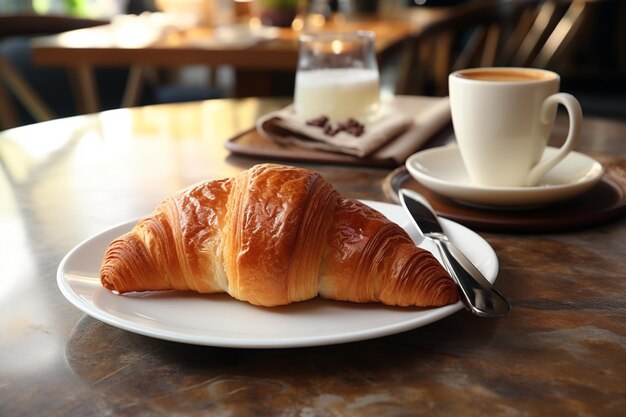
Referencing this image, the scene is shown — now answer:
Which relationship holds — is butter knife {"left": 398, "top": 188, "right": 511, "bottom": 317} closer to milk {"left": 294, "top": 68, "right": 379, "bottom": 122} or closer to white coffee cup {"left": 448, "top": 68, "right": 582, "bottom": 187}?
white coffee cup {"left": 448, "top": 68, "right": 582, "bottom": 187}

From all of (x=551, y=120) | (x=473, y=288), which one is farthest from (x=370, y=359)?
(x=551, y=120)

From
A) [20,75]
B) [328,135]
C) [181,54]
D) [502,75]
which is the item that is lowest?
[20,75]

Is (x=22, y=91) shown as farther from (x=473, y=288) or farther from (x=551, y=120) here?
(x=473, y=288)

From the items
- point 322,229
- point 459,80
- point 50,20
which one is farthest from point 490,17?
point 322,229

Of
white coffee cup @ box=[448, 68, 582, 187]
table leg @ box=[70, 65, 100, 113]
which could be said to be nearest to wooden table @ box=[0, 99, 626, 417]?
white coffee cup @ box=[448, 68, 582, 187]

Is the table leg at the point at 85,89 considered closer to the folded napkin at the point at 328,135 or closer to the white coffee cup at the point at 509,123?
Result: the folded napkin at the point at 328,135

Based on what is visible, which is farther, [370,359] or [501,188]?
[501,188]
